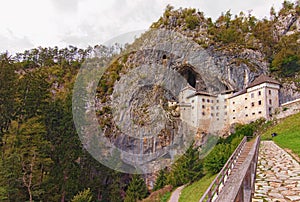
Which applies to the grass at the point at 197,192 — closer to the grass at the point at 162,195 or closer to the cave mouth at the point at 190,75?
the grass at the point at 162,195

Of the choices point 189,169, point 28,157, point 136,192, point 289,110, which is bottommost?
point 136,192

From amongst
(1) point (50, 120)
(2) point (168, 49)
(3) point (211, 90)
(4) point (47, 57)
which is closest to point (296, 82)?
(3) point (211, 90)

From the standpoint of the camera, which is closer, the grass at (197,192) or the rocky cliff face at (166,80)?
the grass at (197,192)

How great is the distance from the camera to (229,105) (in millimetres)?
34906

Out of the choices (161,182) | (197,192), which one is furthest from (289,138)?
(161,182)

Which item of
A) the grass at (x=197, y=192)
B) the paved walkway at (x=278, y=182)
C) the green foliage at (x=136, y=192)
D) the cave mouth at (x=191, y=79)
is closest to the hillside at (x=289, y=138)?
the paved walkway at (x=278, y=182)

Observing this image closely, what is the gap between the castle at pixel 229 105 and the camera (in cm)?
3056

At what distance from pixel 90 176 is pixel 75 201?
10523 mm

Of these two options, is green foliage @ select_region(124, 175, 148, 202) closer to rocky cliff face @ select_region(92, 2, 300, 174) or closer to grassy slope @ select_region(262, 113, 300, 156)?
rocky cliff face @ select_region(92, 2, 300, 174)

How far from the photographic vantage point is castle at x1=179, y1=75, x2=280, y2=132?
3056 cm

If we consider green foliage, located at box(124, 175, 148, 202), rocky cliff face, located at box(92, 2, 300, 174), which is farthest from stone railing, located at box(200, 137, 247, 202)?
rocky cliff face, located at box(92, 2, 300, 174)

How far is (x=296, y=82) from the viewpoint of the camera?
33.1 meters

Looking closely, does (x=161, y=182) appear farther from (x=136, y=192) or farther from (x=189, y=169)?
(x=189, y=169)

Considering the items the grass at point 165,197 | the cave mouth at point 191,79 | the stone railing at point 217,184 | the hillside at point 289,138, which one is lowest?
the grass at point 165,197
